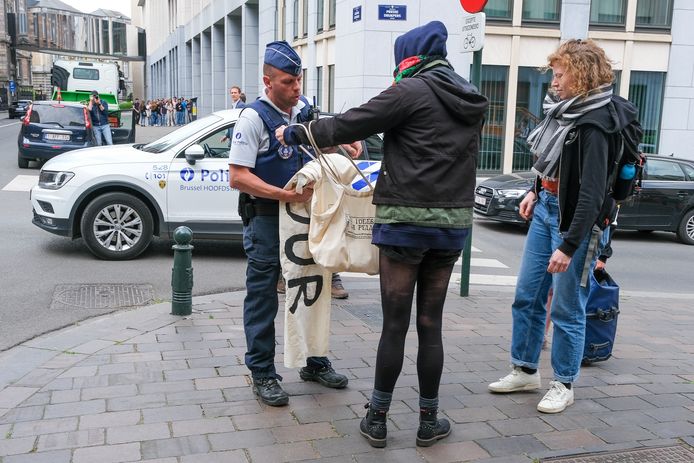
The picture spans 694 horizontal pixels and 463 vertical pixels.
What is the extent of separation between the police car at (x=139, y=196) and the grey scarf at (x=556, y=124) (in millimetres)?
4765

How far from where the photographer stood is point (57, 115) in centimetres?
1827

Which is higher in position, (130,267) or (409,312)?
(409,312)

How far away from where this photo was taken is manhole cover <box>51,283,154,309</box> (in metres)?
6.41

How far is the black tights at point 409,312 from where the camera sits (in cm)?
347

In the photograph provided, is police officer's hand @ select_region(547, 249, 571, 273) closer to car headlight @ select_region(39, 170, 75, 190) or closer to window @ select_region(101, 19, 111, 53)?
car headlight @ select_region(39, 170, 75, 190)

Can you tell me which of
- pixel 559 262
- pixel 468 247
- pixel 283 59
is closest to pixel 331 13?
pixel 468 247

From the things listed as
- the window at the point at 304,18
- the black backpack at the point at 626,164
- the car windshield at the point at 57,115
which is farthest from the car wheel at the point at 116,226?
the window at the point at 304,18

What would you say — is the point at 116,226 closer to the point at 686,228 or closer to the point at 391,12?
the point at 686,228

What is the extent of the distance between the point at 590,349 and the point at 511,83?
49.5ft

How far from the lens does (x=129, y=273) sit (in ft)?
25.4

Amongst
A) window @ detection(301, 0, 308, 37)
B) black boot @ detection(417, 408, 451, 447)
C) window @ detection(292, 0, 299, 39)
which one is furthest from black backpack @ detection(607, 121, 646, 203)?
window @ detection(292, 0, 299, 39)

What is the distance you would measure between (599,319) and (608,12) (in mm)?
16378

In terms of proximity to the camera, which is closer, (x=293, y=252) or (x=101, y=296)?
(x=293, y=252)

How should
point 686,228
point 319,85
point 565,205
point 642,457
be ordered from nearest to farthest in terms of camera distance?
point 642,457 → point 565,205 → point 686,228 → point 319,85
